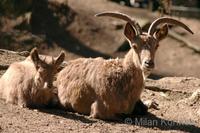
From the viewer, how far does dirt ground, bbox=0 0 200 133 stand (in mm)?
8094

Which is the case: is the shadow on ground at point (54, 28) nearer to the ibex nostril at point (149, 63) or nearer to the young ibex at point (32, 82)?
the young ibex at point (32, 82)

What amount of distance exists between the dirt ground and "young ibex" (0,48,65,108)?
186 mm

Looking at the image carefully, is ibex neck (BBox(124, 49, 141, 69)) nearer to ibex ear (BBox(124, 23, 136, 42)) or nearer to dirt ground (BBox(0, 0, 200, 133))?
ibex ear (BBox(124, 23, 136, 42))

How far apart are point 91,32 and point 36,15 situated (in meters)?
2.18

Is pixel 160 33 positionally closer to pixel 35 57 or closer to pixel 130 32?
pixel 130 32

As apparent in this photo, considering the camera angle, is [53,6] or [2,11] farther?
[53,6]

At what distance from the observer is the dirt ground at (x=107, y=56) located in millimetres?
8094

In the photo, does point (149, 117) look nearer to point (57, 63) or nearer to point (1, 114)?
point (57, 63)

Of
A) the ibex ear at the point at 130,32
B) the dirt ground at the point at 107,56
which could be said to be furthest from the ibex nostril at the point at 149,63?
the dirt ground at the point at 107,56

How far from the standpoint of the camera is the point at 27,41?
19.1m

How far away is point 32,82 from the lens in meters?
8.69

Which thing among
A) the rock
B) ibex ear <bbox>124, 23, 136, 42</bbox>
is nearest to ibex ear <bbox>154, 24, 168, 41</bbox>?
ibex ear <bbox>124, 23, 136, 42</bbox>

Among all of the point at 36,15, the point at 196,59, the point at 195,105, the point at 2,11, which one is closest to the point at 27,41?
the point at 2,11

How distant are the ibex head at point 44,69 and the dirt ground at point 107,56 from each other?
46 cm
